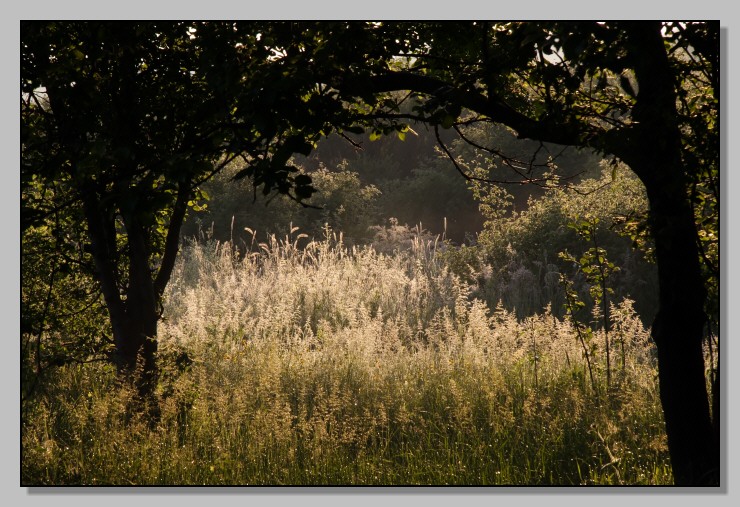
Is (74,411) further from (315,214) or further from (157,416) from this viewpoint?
(315,214)

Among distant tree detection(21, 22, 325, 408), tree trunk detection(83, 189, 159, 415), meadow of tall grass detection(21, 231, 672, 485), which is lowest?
meadow of tall grass detection(21, 231, 672, 485)

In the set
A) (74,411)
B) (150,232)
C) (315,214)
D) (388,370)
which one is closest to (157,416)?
(74,411)

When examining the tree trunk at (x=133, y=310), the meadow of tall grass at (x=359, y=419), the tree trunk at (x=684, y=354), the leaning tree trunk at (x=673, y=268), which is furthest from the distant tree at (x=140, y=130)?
the tree trunk at (x=684, y=354)

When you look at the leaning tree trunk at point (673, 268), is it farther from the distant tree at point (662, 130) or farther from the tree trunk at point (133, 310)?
the tree trunk at point (133, 310)

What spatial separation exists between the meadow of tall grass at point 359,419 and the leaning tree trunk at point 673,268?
1.34 ft

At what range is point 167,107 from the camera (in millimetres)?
3965

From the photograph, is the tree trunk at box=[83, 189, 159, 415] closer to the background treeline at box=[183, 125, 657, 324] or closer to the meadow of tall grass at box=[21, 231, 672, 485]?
the meadow of tall grass at box=[21, 231, 672, 485]

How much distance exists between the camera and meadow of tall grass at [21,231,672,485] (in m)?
3.96

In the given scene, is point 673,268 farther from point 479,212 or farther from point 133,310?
point 479,212

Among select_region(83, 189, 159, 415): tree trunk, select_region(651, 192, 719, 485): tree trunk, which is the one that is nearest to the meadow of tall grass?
select_region(83, 189, 159, 415): tree trunk

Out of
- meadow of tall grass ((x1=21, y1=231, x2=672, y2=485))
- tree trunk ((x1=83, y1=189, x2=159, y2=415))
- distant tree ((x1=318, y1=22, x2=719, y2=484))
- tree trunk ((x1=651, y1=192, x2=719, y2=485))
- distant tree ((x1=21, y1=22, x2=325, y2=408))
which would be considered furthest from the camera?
tree trunk ((x1=83, y1=189, x2=159, y2=415))

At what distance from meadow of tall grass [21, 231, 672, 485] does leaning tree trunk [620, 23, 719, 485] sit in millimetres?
408

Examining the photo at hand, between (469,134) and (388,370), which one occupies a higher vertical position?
(469,134)

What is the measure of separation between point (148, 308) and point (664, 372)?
2880 millimetres
